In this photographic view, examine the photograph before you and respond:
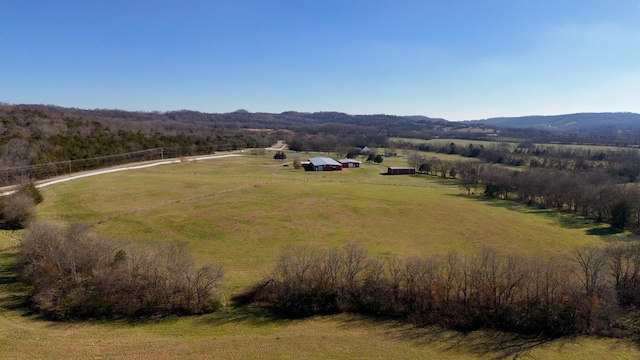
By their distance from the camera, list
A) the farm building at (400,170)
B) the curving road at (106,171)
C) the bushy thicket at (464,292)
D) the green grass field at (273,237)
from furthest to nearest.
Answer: the farm building at (400,170) < the curving road at (106,171) < the bushy thicket at (464,292) < the green grass field at (273,237)

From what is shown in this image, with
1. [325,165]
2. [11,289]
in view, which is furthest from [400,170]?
[11,289]

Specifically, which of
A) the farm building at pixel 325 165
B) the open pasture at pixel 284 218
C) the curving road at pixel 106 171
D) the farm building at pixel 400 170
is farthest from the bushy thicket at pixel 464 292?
the farm building at pixel 400 170

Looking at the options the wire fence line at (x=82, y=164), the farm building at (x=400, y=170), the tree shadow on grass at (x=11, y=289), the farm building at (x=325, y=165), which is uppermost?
the wire fence line at (x=82, y=164)

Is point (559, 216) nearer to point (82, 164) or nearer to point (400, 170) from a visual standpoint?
point (400, 170)

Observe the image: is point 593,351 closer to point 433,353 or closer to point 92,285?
point 433,353

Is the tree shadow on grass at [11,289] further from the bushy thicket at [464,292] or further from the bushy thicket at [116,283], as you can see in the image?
the bushy thicket at [464,292]

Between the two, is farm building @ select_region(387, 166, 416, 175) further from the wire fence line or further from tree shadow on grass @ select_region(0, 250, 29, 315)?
tree shadow on grass @ select_region(0, 250, 29, 315)
